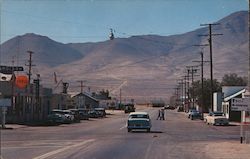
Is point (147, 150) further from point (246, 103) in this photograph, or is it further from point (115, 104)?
point (115, 104)

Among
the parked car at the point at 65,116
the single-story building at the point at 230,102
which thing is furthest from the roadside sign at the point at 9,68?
the single-story building at the point at 230,102

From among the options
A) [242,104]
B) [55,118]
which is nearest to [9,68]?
[55,118]

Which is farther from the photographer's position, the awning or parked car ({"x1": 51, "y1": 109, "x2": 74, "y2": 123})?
the awning

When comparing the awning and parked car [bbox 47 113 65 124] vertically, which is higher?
the awning

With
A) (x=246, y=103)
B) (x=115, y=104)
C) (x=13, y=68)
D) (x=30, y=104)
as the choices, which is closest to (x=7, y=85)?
(x=13, y=68)

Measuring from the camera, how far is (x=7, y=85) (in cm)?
6412

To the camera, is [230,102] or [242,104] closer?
[242,104]

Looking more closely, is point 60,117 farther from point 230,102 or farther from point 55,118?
point 230,102

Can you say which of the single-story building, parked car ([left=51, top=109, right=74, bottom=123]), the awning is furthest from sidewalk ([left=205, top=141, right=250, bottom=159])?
the single-story building

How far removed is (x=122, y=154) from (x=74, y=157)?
2.42m

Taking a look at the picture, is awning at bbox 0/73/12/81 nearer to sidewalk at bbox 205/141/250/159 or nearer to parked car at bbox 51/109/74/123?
parked car at bbox 51/109/74/123

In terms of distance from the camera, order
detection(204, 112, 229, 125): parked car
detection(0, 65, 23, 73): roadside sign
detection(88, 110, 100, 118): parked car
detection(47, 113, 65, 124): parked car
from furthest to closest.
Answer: detection(88, 110, 100, 118): parked car < detection(0, 65, 23, 73): roadside sign < detection(47, 113, 65, 124): parked car < detection(204, 112, 229, 125): parked car

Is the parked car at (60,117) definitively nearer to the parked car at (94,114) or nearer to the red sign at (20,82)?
the red sign at (20,82)

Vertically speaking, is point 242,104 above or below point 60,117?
above
